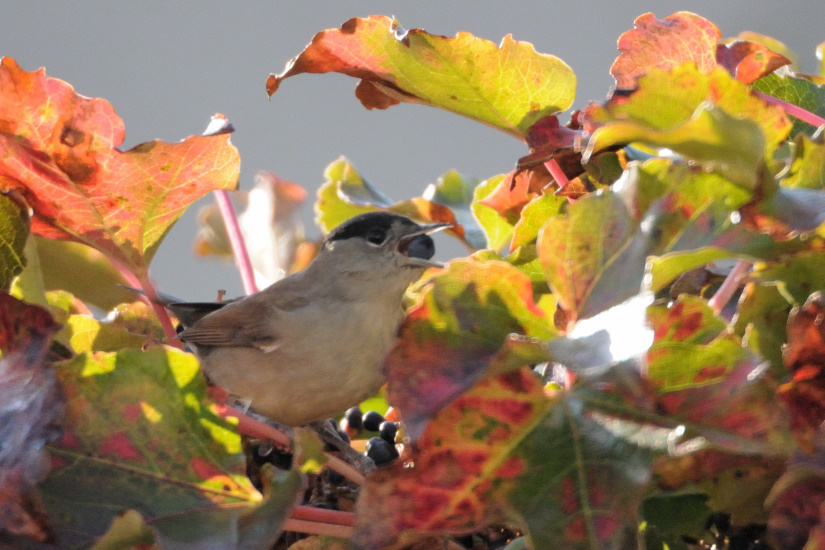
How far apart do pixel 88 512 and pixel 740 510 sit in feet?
1.25

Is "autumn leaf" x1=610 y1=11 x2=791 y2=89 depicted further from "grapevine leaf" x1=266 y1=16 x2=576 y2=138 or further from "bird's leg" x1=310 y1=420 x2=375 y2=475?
"bird's leg" x1=310 y1=420 x2=375 y2=475

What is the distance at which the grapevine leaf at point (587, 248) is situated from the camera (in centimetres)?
44

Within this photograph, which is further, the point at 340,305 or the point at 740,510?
the point at 340,305

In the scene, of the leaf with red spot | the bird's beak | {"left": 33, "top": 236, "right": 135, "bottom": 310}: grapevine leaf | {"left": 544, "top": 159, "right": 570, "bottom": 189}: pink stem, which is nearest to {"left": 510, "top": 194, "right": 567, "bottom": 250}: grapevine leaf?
{"left": 544, "top": 159, "right": 570, "bottom": 189}: pink stem

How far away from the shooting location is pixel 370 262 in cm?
129

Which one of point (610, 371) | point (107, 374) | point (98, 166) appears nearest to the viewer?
point (610, 371)

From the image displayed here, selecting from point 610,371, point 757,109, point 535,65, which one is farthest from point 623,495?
point 535,65

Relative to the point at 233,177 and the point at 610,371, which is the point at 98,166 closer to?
the point at 233,177

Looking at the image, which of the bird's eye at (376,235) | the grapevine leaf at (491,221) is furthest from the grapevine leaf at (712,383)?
the bird's eye at (376,235)

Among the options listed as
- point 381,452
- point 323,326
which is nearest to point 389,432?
point 381,452

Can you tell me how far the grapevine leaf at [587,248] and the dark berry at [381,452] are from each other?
0.34m

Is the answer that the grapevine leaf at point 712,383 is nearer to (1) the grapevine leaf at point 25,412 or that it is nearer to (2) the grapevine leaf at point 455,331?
(2) the grapevine leaf at point 455,331

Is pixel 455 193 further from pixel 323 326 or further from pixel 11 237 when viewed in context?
pixel 11 237

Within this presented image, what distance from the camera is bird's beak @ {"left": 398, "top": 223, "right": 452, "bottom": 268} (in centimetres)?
119
